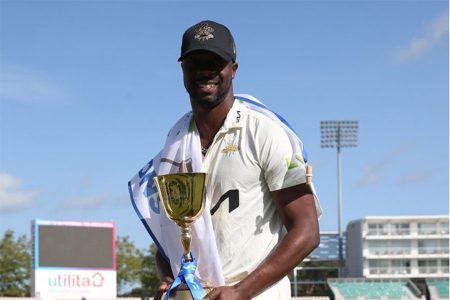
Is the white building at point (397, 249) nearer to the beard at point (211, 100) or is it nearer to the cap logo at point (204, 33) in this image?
the beard at point (211, 100)

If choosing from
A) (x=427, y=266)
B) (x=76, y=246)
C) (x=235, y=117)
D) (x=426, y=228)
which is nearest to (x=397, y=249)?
(x=427, y=266)

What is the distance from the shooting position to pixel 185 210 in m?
3.16

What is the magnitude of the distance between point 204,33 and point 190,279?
870mm

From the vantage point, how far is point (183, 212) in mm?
3166

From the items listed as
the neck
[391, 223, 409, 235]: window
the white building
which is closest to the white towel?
the neck

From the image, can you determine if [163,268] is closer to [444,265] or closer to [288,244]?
[288,244]

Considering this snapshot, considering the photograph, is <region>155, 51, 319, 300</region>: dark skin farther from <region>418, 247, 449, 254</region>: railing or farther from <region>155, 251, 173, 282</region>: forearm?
<region>418, 247, 449, 254</region>: railing

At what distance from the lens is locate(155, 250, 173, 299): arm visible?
342cm

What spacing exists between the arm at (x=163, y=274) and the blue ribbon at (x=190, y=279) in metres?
0.16

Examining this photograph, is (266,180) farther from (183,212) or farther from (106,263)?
(106,263)

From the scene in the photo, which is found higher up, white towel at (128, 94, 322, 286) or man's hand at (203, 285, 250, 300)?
white towel at (128, 94, 322, 286)

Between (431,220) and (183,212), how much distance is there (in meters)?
111

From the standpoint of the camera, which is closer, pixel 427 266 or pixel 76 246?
pixel 76 246

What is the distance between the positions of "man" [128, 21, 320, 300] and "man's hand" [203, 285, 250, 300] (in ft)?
0.22
